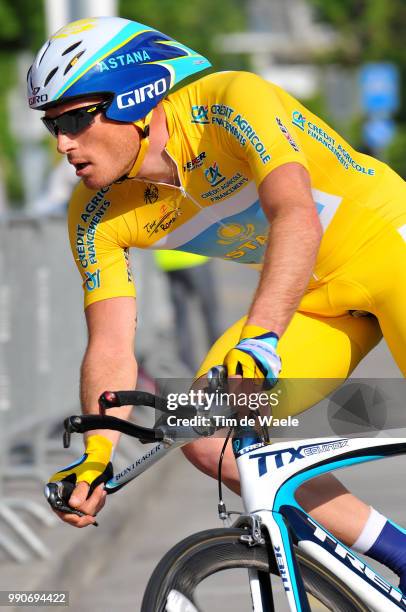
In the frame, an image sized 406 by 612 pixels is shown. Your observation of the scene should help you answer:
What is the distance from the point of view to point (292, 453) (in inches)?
132

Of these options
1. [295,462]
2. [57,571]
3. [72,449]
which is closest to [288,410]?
[295,462]

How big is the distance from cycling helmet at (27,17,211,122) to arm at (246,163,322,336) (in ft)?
1.52

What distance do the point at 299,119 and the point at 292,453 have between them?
3.48 ft

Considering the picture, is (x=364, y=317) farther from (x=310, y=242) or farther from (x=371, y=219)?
(x=310, y=242)

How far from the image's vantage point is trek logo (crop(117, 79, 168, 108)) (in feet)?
12.1

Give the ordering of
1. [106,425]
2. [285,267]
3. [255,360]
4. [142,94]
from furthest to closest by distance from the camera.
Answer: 1. [142,94]
2. [285,267]
3. [106,425]
4. [255,360]

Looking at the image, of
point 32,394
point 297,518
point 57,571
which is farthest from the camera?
point 32,394

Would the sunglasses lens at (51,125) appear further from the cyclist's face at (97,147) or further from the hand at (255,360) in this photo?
the hand at (255,360)

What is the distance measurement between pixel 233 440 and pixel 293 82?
89.9 m

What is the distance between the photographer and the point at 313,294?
4031 millimetres

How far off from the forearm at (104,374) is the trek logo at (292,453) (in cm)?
69

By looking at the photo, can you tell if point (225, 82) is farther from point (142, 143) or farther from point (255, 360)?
point (255, 360)

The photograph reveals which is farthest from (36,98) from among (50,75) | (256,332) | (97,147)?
(256,332)

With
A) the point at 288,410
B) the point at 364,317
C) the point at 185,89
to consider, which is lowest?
the point at 288,410
